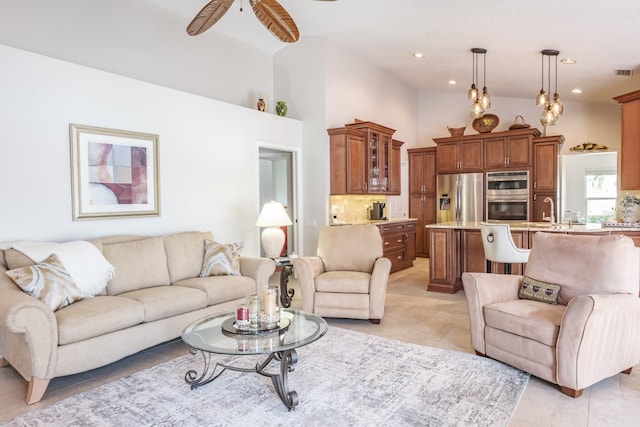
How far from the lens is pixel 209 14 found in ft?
10.4

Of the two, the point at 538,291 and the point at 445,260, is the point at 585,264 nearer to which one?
the point at 538,291

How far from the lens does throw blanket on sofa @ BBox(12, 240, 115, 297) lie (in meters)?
3.29

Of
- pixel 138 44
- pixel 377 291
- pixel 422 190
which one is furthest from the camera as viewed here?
pixel 422 190

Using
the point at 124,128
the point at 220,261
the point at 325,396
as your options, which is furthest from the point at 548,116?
the point at 124,128

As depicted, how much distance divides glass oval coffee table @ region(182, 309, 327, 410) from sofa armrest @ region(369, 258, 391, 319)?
4.17 ft

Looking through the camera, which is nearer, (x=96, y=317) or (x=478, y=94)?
(x=96, y=317)

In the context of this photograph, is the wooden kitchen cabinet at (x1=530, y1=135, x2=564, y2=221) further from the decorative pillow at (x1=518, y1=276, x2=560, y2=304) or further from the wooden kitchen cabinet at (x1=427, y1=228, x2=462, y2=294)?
the decorative pillow at (x1=518, y1=276, x2=560, y2=304)

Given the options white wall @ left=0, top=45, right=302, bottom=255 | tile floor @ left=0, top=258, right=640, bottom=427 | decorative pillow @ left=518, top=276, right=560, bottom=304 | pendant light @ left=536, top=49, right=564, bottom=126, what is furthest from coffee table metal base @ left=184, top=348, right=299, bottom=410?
pendant light @ left=536, top=49, right=564, bottom=126

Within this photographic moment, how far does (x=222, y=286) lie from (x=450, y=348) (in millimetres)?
2182

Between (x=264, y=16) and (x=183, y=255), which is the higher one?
(x=264, y=16)

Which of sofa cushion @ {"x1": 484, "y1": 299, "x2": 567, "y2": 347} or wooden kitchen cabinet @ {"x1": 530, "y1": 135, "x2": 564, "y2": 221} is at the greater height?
wooden kitchen cabinet @ {"x1": 530, "y1": 135, "x2": 564, "y2": 221}

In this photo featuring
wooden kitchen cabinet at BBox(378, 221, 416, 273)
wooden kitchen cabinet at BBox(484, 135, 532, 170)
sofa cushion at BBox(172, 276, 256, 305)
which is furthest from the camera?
wooden kitchen cabinet at BBox(484, 135, 532, 170)

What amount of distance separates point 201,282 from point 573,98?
7.46m

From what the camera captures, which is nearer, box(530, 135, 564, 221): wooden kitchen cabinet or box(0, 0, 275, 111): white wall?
box(0, 0, 275, 111): white wall
